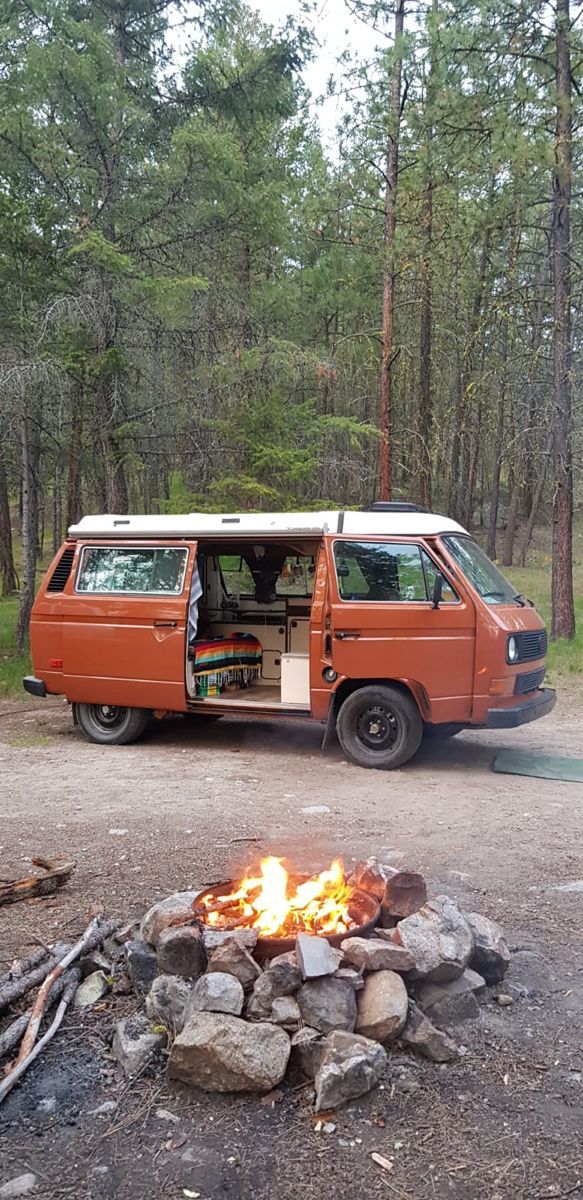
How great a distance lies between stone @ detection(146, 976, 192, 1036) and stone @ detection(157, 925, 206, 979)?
0.06m

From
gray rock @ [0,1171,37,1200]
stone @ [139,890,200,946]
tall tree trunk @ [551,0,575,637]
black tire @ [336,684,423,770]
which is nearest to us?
gray rock @ [0,1171,37,1200]

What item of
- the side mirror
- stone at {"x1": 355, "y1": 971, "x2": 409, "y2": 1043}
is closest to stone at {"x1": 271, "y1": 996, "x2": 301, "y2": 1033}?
stone at {"x1": 355, "y1": 971, "x2": 409, "y2": 1043}

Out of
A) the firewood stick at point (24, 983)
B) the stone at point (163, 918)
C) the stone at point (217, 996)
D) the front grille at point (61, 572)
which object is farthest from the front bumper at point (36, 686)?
the stone at point (217, 996)

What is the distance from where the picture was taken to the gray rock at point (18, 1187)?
254 cm

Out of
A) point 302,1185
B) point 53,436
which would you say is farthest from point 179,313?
point 302,1185

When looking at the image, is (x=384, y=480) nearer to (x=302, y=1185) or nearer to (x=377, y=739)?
(x=377, y=739)

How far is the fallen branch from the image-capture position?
182 inches

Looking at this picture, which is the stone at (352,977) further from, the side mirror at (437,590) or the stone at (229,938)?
the side mirror at (437,590)

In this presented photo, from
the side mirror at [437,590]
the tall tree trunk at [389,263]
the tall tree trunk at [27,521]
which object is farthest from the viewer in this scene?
the tall tree trunk at [389,263]

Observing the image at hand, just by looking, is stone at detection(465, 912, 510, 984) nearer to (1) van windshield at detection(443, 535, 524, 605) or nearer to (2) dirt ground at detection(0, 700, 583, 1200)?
(2) dirt ground at detection(0, 700, 583, 1200)

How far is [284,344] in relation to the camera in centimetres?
1297

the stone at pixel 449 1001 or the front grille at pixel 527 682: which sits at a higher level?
the front grille at pixel 527 682

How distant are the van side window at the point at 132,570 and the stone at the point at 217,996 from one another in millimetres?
5653

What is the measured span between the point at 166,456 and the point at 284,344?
2.64m
